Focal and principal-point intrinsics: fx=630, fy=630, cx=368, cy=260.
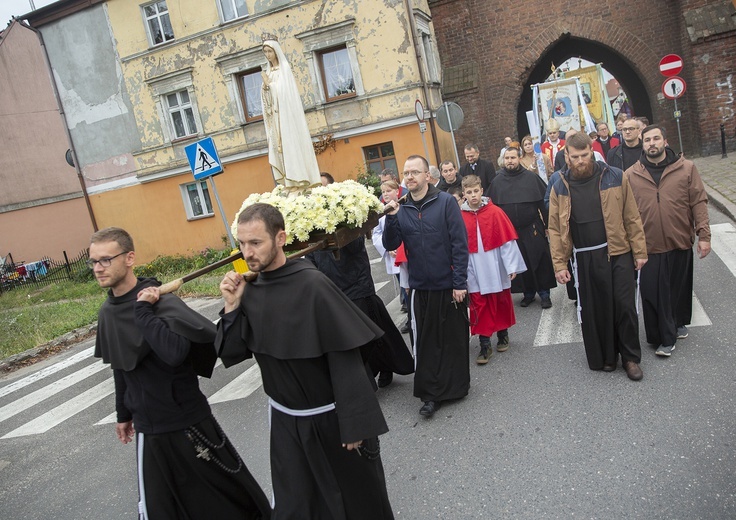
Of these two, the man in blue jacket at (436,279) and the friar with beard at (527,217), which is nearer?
the man in blue jacket at (436,279)

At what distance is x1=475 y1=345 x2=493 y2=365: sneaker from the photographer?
6438 mm

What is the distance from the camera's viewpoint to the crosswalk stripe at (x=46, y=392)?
27.8ft

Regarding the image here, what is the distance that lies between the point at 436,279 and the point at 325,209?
133cm

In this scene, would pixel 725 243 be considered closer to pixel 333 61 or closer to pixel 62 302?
pixel 333 61

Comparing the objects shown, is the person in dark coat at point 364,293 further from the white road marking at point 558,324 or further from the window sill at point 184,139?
the window sill at point 184,139

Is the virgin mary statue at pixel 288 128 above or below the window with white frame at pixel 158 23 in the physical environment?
below

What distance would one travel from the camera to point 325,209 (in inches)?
181

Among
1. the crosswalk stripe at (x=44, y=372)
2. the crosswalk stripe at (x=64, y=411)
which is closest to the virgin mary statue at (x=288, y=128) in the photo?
the crosswalk stripe at (x=64, y=411)

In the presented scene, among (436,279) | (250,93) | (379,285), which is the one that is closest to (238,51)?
(250,93)

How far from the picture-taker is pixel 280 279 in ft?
9.84

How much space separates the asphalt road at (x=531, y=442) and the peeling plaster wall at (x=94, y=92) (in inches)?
729

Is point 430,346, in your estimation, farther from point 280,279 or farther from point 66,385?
point 66,385

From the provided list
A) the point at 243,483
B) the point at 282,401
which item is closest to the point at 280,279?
the point at 282,401

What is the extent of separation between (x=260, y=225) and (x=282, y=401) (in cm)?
87
